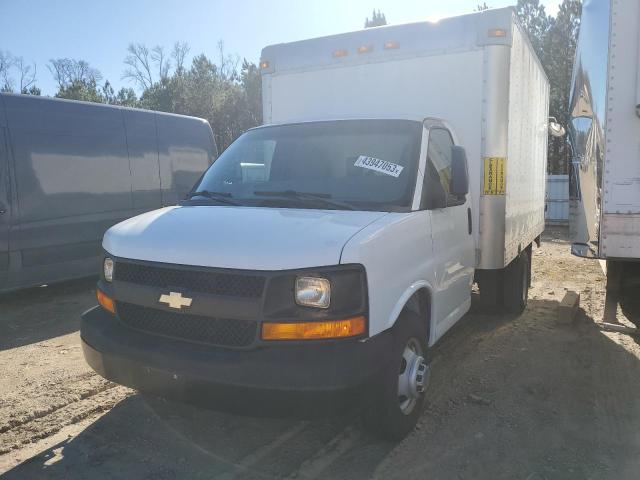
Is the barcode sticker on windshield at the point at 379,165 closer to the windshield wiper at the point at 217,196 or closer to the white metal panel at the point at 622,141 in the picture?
the windshield wiper at the point at 217,196

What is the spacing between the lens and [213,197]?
12.5 ft

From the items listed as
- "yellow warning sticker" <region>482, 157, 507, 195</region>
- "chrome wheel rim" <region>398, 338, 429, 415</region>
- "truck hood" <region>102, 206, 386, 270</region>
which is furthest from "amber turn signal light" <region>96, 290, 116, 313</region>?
"yellow warning sticker" <region>482, 157, 507, 195</region>

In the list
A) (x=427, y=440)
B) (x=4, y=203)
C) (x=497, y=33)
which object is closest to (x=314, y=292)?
(x=427, y=440)

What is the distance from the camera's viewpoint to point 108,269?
332 cm

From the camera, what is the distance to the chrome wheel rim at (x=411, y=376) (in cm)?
324

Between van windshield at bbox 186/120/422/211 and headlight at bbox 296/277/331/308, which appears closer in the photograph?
headlight at bbox 296/277/331/308

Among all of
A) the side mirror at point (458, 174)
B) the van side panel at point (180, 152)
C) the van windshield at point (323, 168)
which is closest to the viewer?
the van windshield at point (323, 168)

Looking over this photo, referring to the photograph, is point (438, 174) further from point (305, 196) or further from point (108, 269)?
point (108, 269)

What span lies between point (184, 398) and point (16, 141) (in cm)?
497

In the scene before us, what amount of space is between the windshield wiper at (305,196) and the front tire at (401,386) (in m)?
0.79

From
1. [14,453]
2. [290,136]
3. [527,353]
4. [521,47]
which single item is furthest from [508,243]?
[14,453]

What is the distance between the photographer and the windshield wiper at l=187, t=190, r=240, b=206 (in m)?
3.67

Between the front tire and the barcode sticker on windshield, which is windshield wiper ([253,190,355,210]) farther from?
the front tire

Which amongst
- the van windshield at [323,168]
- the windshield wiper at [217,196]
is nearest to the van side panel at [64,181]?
the van windshield at [323,168]
